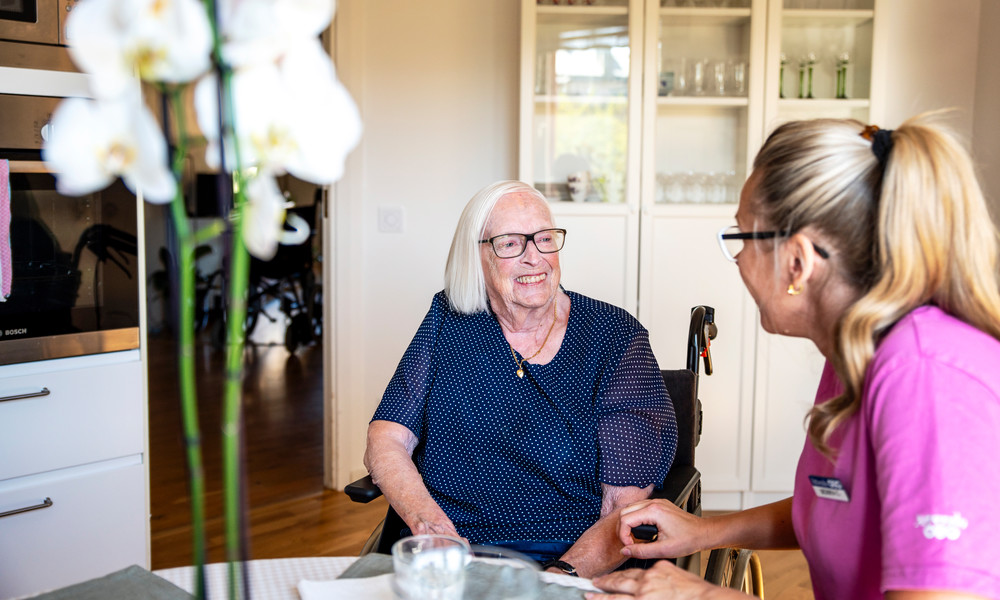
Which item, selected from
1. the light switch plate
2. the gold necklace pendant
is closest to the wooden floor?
the gold necklace pendant

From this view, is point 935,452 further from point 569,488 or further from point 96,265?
point 96,265

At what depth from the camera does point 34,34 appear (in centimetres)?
213

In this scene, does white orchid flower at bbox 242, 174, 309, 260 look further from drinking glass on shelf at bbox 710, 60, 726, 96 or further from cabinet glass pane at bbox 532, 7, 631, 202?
drinking glass on shelf at bbox 710, 60, 726, 96

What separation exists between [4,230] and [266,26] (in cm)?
181

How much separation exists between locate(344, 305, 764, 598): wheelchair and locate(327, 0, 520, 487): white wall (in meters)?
1.82

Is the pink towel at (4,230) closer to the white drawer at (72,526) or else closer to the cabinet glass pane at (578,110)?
the white drawer at (72,526)

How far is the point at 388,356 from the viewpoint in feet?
12.2

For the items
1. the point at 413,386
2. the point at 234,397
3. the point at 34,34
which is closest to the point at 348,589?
the point at 234,397

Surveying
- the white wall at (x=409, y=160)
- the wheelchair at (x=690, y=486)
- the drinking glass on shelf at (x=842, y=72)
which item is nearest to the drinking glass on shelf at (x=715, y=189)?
the drinking glass on shelf at (x=842, y=72)

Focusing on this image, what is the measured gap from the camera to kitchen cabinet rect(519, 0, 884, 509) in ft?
11.1

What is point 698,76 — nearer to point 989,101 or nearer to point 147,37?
point 989,101

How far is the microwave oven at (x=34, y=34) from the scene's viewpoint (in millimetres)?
2098

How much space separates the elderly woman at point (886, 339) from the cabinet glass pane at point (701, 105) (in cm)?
238

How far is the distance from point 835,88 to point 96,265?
2824mm
